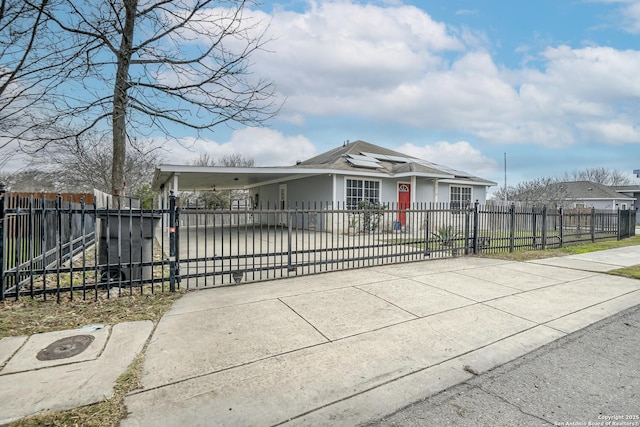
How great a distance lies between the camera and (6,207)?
4391mm

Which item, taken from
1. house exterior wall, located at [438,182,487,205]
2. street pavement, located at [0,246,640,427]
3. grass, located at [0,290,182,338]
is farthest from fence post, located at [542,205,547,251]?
grass, located at [0,290,182,338]

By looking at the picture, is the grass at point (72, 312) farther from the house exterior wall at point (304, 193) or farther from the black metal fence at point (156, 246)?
the house exterior wall at point (304, 193)

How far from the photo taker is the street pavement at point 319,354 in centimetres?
236

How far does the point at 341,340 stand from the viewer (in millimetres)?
3496

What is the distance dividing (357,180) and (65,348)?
48.4ft

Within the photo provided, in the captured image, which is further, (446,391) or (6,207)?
(6,207)

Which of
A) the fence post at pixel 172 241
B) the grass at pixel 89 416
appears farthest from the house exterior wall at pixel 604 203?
the grass at pixel 89 416

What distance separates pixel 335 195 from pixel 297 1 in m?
9.89

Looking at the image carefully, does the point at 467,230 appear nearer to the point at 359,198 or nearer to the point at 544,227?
the point at 544,227

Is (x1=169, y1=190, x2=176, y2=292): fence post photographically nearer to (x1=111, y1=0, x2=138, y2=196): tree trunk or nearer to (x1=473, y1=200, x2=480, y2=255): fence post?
(x1=111, y1=0, x2=138, y2=196): tree trunk

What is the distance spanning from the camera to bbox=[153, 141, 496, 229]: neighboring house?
1535 cm

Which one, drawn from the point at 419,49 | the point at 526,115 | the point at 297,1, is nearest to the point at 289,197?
the point at 419,49

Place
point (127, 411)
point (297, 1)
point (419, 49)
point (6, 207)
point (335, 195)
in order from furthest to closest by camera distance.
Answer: point (335, 195), point (419, 49), point (297, 1), point (6, 207), point (127, 411)

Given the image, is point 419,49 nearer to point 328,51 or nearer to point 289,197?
point 328,51
